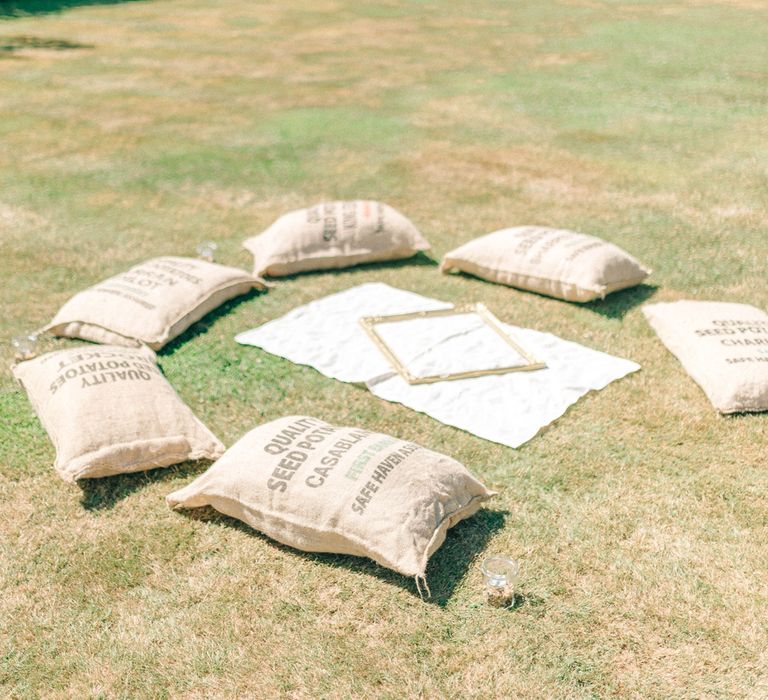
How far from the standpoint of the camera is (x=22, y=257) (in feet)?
24.4

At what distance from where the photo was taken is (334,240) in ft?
23.3

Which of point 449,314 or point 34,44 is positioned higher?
point 34,44

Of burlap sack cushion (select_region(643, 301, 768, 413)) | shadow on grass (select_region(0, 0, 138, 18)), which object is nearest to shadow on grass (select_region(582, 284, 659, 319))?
burlap sack cushion (select_region(643, 301, 768, 413))

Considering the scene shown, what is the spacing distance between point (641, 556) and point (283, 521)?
1.75m

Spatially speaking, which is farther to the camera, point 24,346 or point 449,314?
point 449,314

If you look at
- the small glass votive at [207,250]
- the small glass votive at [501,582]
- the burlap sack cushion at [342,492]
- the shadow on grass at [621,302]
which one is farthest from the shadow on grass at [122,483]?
the shadow on grass at [621,302]

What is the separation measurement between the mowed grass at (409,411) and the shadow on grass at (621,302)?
34 mm

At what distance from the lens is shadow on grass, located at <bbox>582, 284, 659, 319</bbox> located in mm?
6352

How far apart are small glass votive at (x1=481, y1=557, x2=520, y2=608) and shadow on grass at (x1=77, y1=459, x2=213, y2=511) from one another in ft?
5.92

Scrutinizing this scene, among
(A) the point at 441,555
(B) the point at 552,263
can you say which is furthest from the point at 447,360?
(A) the point at 441,555

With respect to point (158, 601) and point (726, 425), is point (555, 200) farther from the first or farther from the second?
point (158, 601)

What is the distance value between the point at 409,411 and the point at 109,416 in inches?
72.7

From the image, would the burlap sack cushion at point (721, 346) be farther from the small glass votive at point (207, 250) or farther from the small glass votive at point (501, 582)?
the small glass votive at point (207, 250)

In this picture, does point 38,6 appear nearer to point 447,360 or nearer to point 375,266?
point 375,266
